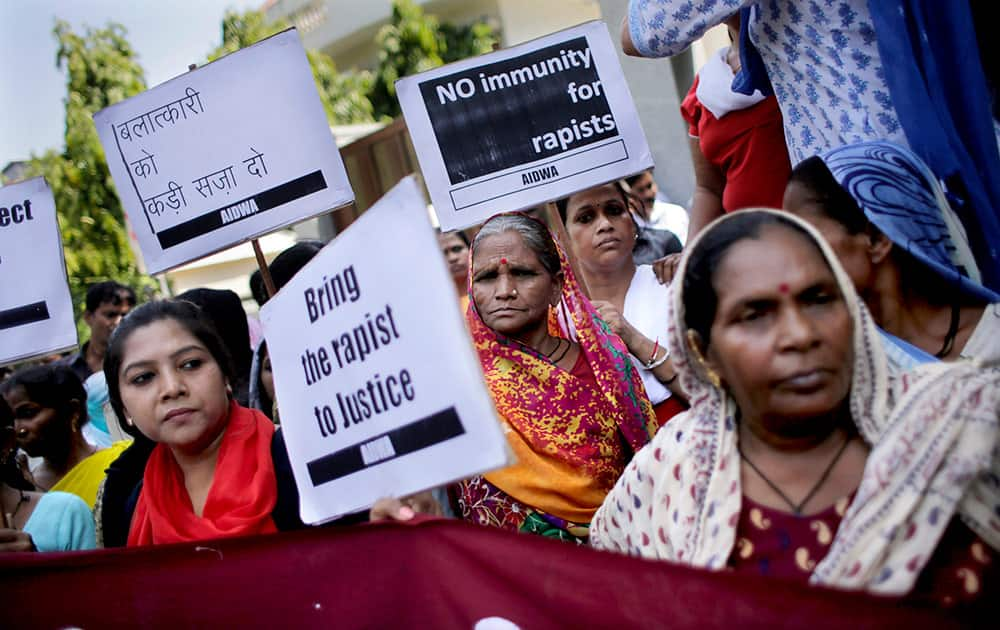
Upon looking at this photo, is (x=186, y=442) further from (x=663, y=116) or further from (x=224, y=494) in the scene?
(x=663, y=116)

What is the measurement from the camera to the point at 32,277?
397 cm

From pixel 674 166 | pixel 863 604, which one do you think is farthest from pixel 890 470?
pixel 674 166

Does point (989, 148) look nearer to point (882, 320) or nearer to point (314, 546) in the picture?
point (882, 320)

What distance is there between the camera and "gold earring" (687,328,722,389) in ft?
6.57

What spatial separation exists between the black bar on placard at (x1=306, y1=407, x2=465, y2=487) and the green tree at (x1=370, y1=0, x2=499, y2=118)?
75.9ft

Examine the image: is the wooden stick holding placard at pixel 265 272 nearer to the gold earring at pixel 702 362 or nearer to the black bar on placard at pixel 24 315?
the black bar on placard at pixel 24 315

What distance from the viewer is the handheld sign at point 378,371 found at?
2004 mm

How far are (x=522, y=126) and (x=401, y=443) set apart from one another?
189 centimetres

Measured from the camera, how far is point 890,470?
1.72 m

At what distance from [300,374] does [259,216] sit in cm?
136

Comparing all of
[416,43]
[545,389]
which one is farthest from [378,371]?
[416,43]

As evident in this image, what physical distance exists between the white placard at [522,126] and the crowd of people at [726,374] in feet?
0.78

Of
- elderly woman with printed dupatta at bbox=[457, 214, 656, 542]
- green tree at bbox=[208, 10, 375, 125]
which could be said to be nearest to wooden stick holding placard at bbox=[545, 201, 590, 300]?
elderly woman with printed dupatta at bbox=[457, 214, 656, 542]

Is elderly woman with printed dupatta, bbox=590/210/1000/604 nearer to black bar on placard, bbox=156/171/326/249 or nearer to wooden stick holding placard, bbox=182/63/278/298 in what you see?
wooden stick holding placard, bbox=182/63/278/298
